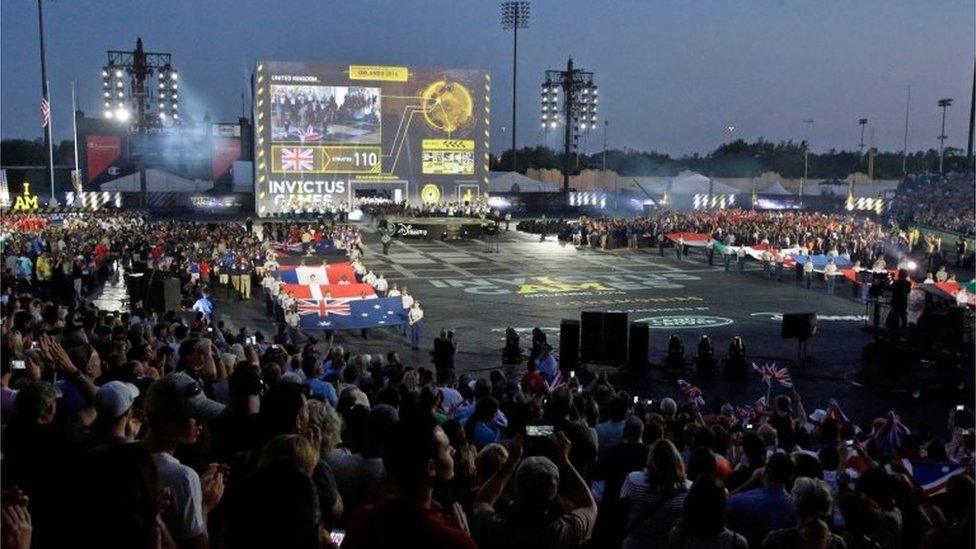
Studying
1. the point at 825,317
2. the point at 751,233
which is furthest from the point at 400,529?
the point at 751,233

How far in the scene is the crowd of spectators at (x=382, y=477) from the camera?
2979mm

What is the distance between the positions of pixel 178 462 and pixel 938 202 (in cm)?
5831

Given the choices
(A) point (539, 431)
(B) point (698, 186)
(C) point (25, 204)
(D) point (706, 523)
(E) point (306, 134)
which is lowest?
(C) point (25, 204)

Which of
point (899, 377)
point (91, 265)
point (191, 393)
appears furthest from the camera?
point (91, 265)

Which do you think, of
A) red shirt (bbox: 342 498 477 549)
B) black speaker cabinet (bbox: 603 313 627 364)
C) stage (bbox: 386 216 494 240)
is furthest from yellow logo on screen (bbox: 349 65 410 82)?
red shirt (bbox: 342 498 477 549)

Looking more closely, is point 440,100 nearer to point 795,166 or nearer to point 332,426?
point 332,426

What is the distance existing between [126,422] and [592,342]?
13085 mm

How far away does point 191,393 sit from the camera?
4125 mm

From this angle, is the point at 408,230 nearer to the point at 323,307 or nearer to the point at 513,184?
the point at 513,184

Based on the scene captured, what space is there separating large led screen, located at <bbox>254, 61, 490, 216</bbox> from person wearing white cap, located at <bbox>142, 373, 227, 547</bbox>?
5631cm

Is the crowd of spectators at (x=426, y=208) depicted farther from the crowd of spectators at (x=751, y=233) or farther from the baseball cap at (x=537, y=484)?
the baseball cap at (x=537, y=484)

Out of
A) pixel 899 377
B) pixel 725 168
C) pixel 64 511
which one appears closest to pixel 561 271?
pixel 899 377

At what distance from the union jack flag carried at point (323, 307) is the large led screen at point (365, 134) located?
4024 cm

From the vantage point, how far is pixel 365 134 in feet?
197
